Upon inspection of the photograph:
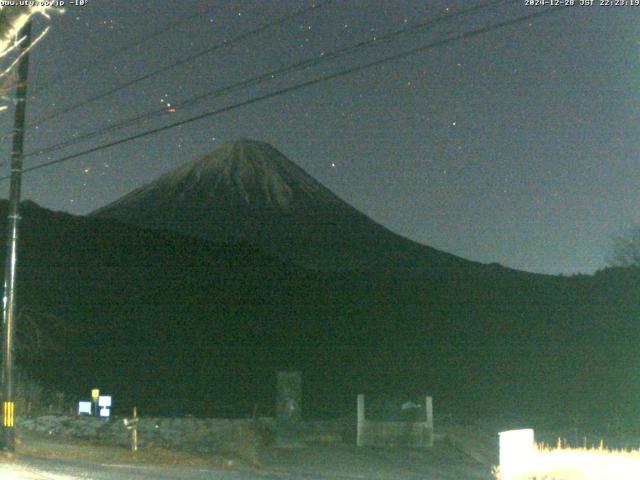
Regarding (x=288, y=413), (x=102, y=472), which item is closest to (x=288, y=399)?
(x=288, y=413)

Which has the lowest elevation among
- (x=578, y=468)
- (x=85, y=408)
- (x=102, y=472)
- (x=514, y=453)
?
(x=102, y=472)

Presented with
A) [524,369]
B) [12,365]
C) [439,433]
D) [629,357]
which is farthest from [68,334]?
[12,365]

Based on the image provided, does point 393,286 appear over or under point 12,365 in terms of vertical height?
over

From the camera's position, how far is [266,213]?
146750 millimetres

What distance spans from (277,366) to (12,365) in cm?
4508

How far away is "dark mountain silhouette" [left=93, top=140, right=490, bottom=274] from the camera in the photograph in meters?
127

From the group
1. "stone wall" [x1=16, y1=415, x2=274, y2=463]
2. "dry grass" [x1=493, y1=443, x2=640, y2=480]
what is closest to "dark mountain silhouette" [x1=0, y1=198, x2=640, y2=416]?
"stone wall" [x1=16, y1=415, x2=274, y2=463]

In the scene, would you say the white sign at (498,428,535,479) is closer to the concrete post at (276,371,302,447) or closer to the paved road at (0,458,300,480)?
the paved road at (0,458,300,480)

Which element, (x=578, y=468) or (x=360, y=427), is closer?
(x=578, y=468)

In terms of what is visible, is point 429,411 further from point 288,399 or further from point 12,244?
point 12,244

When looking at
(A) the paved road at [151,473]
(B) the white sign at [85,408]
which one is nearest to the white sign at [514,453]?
(A) the paved road at [151,473]

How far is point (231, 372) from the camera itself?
194 ft

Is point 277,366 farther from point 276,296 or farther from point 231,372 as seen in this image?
point 276,296

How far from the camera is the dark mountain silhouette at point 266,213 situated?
12669 centimetres
